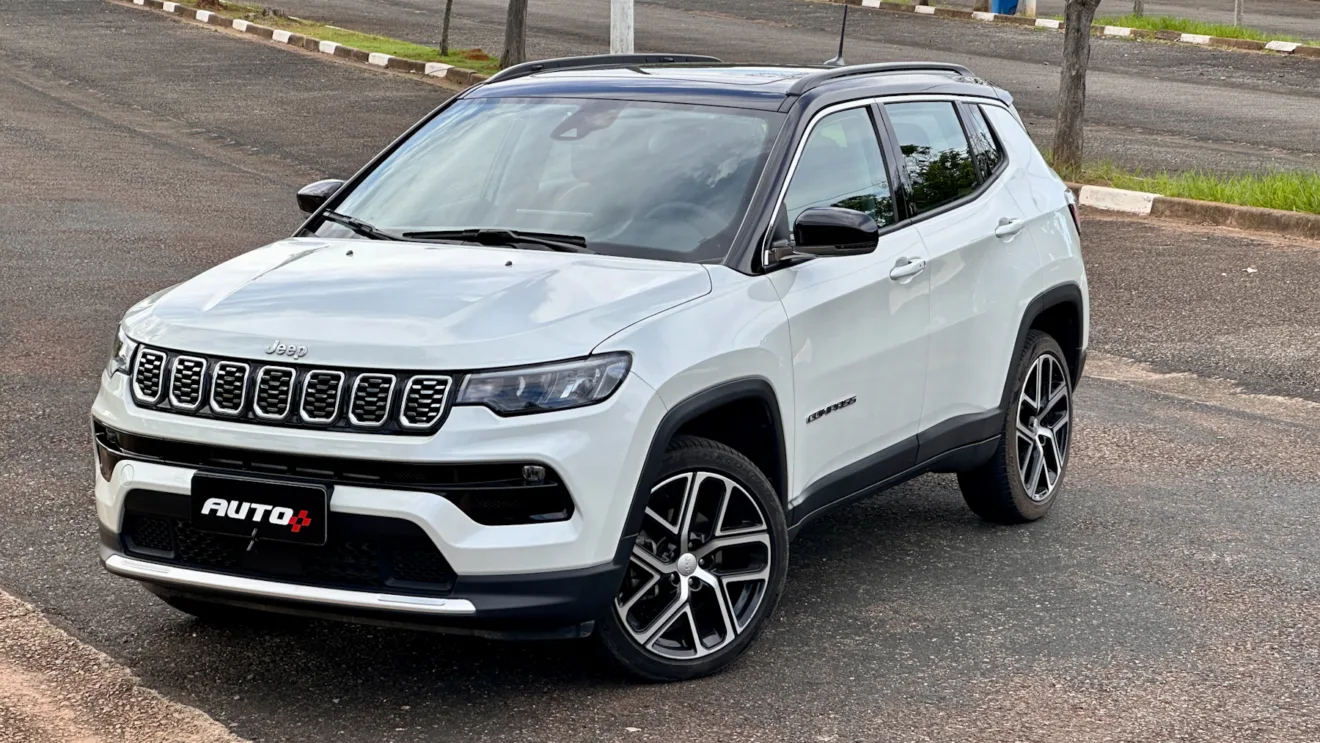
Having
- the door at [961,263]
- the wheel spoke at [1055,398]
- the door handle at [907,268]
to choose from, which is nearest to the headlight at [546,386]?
the door handle at [907,268]

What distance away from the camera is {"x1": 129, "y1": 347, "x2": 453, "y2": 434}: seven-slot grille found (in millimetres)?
4250

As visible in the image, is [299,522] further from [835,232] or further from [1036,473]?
[1036,473]

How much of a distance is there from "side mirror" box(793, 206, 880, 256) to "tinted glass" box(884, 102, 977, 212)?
2.97ft

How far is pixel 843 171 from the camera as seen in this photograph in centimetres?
569

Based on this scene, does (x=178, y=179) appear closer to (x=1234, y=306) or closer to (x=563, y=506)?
(x=1234, y=306)

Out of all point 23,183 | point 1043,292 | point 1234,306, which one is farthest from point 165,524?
point 23,183

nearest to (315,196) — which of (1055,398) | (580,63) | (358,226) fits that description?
(358,226)

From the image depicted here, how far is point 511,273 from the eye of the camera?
15.8 feet

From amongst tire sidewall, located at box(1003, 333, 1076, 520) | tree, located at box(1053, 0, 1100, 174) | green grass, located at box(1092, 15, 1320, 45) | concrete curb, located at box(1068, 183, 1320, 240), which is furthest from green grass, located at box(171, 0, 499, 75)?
tire sidewall, located at box(1003, 333, 1076, 520)

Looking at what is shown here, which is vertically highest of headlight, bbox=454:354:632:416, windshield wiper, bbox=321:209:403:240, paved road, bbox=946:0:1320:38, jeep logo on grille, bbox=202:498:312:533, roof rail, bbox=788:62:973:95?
roof rail, bbox=788:62:973:95

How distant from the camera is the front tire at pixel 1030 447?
6391mm

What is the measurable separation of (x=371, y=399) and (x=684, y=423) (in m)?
0.86

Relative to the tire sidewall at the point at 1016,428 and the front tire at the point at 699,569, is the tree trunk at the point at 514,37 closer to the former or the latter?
the tire sidewall at the point at 1016,428

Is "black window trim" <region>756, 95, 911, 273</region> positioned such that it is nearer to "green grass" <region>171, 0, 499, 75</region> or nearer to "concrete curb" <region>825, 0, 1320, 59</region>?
"green grass" <region>171, 0, 499, 75</region>
